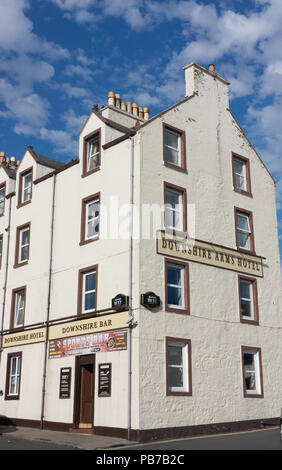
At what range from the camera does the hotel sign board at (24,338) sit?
2459 cm

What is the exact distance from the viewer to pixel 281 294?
26.2 metres

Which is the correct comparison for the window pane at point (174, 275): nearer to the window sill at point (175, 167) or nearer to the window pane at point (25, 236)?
the window sill at point (175, 167)

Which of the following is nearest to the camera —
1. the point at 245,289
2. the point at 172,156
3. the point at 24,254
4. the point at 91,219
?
the point at 172,156

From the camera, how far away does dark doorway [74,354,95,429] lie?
841 inches

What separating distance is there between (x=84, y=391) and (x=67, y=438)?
2.93 meters

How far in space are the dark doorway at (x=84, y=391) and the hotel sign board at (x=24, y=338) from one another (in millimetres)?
3146

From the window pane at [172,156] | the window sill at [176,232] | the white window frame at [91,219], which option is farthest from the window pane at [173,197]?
the white window frame at [91,219]

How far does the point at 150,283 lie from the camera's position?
20.4 m

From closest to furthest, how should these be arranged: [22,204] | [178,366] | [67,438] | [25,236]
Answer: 1. [67,438]
2. [178,366]
3. [25,236]
4. [22,204]

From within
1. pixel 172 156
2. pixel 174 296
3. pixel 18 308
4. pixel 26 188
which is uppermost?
pixel 26 188

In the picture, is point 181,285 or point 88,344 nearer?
point 88,344

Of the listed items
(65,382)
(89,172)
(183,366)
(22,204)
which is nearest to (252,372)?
(183,366)

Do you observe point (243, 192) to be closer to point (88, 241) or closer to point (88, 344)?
point (88, 241)
